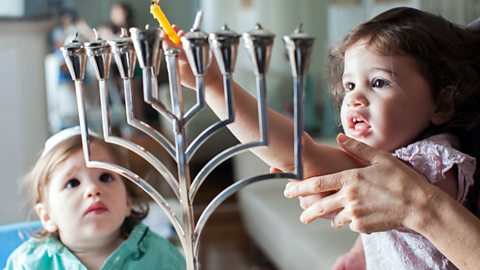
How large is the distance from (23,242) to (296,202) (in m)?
1.94

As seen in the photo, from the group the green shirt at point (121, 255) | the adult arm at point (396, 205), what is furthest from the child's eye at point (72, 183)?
the adult arm at point (396, 205)

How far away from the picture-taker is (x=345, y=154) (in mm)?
1165

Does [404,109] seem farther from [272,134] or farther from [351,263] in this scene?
[351,263]

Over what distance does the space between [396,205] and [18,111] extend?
2459mm

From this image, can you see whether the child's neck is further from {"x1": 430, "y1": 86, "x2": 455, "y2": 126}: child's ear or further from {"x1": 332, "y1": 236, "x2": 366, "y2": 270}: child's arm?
{"x1": 430, "y1": 86, "x2": 455, "y2": 126}: child's ear

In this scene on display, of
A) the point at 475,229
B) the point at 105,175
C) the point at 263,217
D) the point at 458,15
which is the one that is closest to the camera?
the point at 475,229

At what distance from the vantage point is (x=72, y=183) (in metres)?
1.39

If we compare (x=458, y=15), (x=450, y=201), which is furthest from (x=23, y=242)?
(x=458, y=15)

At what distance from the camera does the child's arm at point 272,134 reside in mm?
1113

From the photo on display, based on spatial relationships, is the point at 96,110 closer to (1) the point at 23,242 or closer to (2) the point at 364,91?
(1) the point at 23,242

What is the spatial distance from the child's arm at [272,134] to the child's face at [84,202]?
0.32 m

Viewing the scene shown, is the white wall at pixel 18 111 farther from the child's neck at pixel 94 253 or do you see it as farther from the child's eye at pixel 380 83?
the child's eye at pixel 380 83

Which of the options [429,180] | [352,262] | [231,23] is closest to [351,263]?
[352,262]

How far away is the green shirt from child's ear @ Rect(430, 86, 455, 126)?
0.53 m
